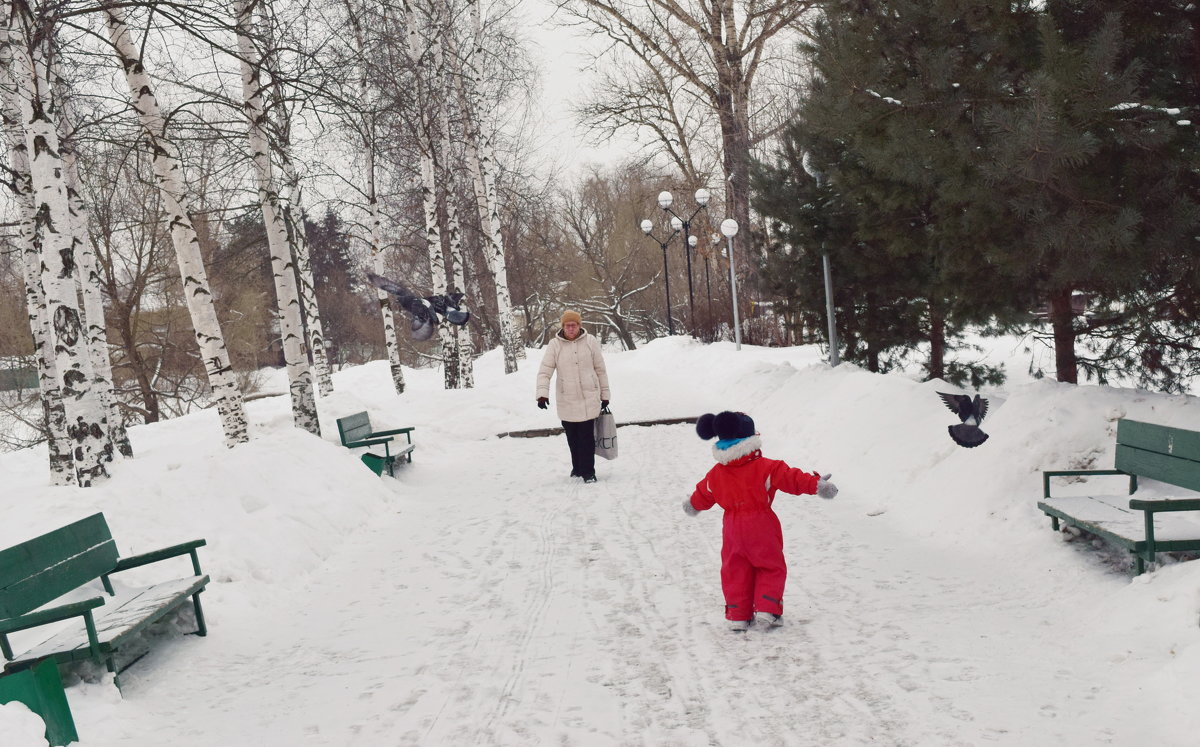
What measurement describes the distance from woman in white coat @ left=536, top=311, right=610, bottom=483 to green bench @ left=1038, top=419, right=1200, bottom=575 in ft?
16.0

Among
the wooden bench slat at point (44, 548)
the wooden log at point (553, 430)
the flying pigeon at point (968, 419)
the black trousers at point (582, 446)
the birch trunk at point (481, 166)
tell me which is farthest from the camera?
the birch trunk at point (481, 166)

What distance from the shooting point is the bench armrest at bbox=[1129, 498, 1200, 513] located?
162 inches

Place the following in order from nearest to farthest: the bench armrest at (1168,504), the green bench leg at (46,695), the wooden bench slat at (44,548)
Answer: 1. the green bench leg at (46,695)
2. the bench armrest at (1168,504)
3. the wooden bench slat at (44,548)

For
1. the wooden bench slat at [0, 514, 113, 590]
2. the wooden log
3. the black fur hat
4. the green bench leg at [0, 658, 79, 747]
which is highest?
the black fur hat

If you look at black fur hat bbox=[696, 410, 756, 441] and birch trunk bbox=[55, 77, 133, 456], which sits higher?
birch trunk bbox=[55, 77, 133, 456]

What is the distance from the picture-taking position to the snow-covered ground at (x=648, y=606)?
11.9 ft

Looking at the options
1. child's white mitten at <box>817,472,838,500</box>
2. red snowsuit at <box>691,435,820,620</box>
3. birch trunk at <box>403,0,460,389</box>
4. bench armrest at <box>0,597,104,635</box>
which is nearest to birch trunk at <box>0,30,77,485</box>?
bench armrest at <box>0,597,104,635</box>

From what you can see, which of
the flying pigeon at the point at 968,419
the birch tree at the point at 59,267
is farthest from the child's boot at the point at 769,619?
the birch tree at the point at 59,267

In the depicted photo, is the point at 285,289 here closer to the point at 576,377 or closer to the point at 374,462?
the point at 374,462

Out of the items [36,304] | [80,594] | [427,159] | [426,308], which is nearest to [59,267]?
[80,594]

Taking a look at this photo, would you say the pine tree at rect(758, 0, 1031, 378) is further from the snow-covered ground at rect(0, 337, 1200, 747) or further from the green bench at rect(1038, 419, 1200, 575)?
the green bench at rect(1038, 419, 1200, 575)

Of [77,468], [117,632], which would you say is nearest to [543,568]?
[117,632]

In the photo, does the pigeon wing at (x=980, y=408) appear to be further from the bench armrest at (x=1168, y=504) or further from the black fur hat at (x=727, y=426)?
the black fur hat at (x=727, y=426)

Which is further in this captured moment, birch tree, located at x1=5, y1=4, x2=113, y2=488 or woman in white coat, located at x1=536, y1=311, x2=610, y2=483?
woman in white coat, located at x1=536, y1=311, x2=610, y2=483
